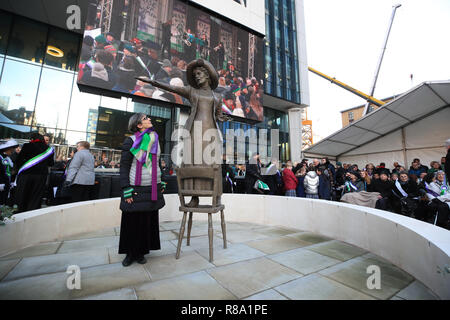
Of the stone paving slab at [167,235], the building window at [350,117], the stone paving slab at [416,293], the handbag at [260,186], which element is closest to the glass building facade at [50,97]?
the handbag at [260,186]

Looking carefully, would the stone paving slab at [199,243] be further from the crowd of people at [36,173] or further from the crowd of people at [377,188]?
the crowd of people at [377,188]

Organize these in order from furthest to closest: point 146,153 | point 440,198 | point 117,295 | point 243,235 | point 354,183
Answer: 1. point 354,183
2. point 440,198
3. point 243,235
4. point 146,153
5. point 117,295

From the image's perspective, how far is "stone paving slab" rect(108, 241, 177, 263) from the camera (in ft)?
7.67

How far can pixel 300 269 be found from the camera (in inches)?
82.4

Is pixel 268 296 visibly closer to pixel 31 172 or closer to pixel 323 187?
pixel 31 172

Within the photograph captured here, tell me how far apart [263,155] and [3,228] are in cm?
1788

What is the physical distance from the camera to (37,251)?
2.46 m

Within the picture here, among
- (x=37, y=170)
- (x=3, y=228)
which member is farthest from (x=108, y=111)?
(x=3, y=228)

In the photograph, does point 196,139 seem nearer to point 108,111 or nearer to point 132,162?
point 132,162

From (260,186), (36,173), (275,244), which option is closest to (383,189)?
(260,186)

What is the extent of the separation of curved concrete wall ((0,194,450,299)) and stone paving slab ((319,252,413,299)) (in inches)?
5.2

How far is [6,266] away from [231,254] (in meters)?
2.50

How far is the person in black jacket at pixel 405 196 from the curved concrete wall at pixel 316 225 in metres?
3.23

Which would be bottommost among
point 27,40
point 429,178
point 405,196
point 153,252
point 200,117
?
point 153,252
